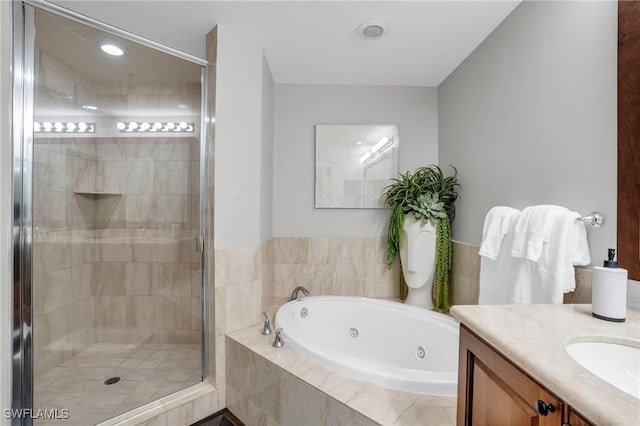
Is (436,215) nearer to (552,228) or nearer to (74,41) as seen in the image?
(552,228)

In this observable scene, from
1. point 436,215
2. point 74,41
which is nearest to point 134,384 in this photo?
point 74,41

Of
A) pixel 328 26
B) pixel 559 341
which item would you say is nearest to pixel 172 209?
pixel 328 26

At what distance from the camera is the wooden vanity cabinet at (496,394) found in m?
0.58

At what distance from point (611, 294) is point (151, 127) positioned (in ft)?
8.47

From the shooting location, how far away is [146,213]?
7.04 feet

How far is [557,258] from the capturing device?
3.89 ft

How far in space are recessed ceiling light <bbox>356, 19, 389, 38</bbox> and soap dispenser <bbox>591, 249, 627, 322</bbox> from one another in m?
1.63

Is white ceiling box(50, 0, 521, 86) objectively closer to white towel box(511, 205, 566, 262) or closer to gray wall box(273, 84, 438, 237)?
gray wall box(273, 84, 438, 237)

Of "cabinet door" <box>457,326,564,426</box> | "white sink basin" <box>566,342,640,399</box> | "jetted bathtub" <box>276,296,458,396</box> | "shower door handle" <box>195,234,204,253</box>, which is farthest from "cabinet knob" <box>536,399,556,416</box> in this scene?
"shower door handle" <box>195,234,204,253</box>

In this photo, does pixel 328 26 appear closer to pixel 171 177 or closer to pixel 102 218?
pixel 171 177

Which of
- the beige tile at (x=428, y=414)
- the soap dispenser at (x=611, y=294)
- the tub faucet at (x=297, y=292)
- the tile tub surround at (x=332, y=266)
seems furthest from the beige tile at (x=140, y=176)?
the soap dispenser at (x=611, y=294)

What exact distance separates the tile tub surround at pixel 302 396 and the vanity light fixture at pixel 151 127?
1.46 meters

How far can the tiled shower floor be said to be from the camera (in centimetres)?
157

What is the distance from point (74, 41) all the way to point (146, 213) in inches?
42.8
